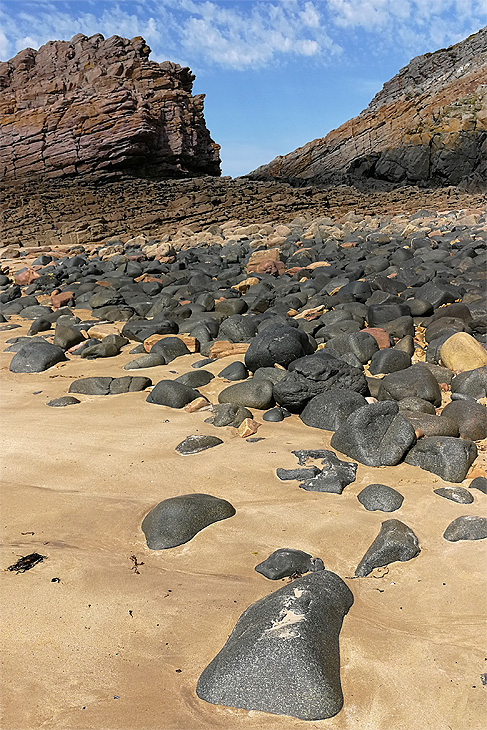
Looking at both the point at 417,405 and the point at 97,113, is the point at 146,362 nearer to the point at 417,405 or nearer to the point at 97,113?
the point at 417,405

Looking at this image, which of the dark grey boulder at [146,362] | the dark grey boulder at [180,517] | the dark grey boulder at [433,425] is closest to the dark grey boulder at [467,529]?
the dark grey boulder at [433,425]

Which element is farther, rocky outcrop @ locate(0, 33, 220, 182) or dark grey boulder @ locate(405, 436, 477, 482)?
rocky outcrop @ locate(0, 33, 220, 182)

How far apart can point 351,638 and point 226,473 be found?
1.28m

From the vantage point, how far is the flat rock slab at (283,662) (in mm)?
1443

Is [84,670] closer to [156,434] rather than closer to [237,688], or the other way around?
[237,688]

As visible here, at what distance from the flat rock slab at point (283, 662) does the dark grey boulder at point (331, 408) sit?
1.77 m

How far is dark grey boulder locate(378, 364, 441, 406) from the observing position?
12.0 ft

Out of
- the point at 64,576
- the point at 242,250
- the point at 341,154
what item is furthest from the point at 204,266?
the point at 341,154

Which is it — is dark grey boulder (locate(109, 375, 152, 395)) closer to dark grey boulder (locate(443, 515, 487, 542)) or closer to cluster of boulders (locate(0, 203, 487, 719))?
cluster of boulders (locate(0, 203, 487, 719))

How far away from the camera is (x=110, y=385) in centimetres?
443

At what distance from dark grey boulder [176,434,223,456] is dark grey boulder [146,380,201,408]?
2.39 feet

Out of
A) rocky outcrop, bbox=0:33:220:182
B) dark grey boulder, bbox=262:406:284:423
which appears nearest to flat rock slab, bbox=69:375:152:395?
dark grey boulder, bbox=262:406:284:423

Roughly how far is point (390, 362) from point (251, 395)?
1.21 meters

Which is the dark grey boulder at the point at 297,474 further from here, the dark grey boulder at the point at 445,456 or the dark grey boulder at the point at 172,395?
the dark grey boulder at the point at 172,395
